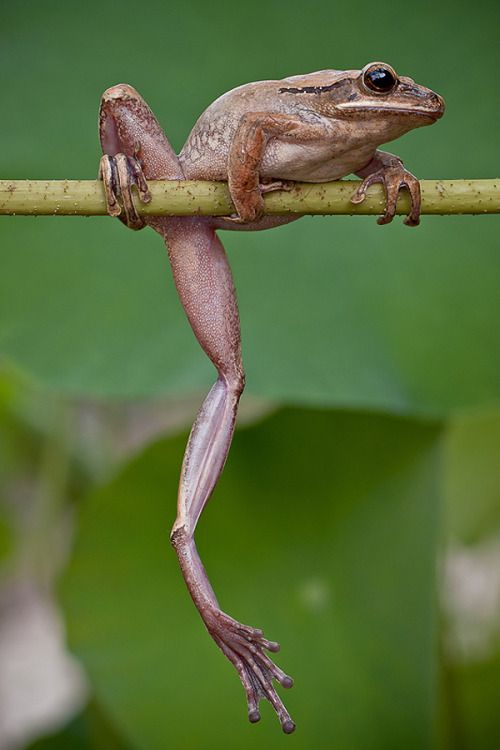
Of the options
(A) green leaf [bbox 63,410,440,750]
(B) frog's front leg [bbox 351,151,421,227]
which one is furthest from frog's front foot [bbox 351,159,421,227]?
(A) green leaf [bbox 63,410,440,750]

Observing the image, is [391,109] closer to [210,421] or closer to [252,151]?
[252,151]

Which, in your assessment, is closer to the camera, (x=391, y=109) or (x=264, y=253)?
(x=391, y=109)

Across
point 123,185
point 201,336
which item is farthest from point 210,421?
point 123,185

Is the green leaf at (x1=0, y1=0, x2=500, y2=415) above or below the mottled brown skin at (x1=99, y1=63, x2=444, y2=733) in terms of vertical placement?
above

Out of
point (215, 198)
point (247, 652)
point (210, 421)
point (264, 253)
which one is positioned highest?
point (264, 253)

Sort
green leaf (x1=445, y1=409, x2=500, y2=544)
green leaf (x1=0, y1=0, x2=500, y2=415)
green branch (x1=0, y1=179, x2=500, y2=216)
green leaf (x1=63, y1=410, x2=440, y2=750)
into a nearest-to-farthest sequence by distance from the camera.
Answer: green branch (x1=0, y1=179, x2=500, y2=216) → green leaf (x1=0, y1=0, x2=500, y2=415) → green leaf (x1=63, y1=410, x2=440, y2=750) → green leaf (x1=445, y1=409, x2=500, y2=544)

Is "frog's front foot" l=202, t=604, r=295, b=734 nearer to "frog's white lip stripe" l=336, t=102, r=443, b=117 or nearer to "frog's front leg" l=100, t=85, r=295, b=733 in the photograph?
"frog's front leg" l=100, t=85, r=295, b=733

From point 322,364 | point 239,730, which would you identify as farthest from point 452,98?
point 239,730

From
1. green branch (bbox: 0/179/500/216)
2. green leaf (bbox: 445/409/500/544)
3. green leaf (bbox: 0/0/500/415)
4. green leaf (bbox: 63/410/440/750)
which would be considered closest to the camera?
green branch (bbox: 0/179/500/216)
